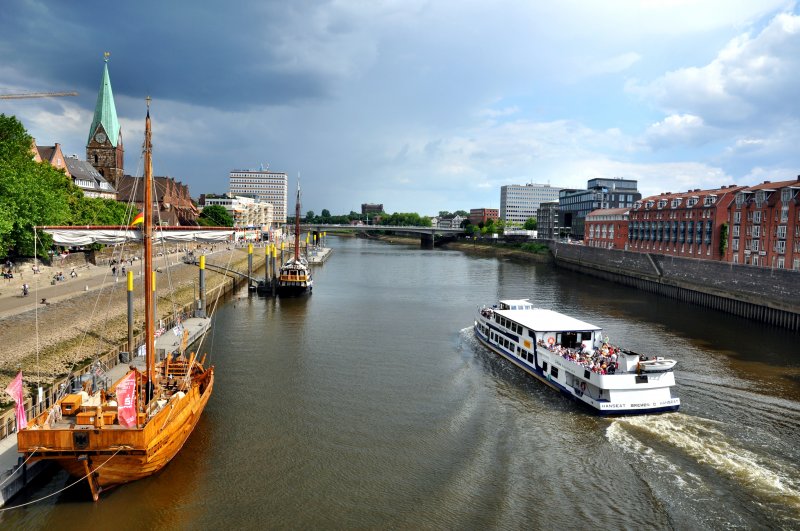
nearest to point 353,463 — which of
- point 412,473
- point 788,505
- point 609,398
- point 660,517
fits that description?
point 412,473

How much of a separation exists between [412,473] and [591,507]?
24.0 ft

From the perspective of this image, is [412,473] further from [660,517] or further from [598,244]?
[598,244]

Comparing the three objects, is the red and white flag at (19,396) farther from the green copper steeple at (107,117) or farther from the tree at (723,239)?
the green copper steeple at (107,117)

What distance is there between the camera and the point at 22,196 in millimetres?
49531

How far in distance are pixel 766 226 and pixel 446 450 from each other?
238ft

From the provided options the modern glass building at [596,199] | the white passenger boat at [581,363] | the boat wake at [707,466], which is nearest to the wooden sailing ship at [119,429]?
the boat wake at [707,466]

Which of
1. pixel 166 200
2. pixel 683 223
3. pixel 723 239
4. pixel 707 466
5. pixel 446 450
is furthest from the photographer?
pixel 166 200

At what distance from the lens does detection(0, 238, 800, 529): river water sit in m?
19.9

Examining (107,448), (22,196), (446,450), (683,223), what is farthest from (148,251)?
(683,223)

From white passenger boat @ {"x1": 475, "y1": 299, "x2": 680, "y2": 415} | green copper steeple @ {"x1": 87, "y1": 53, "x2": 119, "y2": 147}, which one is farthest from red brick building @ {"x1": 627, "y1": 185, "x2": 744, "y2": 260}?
green copper steeple @ {"x1": 87, "y1": 53, "x2": 119, "y2": 147}

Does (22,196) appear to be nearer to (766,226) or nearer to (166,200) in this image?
(766,226)

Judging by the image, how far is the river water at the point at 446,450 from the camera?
19.9 meters

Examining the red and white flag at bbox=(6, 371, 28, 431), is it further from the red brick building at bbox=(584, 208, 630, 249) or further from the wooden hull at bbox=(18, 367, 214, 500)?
the red brick building at bbox=(584, 208, 630, 249)

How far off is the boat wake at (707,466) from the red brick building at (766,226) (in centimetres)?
5419
